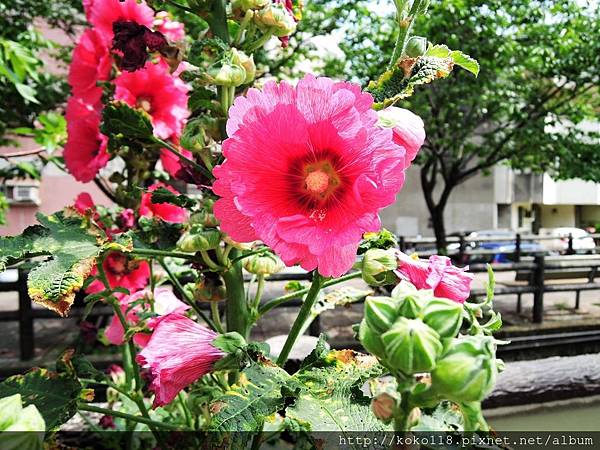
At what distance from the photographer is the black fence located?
266 centimetres

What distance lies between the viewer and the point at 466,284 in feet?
1.22

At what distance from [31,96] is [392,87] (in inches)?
45.2

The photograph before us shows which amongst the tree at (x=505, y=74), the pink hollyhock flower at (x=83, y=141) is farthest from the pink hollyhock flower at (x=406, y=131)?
the tree at (x=505, y=74)

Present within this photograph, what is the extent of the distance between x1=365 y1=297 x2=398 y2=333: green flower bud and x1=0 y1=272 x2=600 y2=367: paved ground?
2.81 metres

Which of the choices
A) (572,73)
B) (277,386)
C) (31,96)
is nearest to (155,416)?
(277,386)

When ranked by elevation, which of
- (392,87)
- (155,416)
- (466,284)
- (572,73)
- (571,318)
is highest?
(572,73)

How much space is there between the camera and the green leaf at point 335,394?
322mm

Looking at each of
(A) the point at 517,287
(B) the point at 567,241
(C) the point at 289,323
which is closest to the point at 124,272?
(C) the point at 289,323

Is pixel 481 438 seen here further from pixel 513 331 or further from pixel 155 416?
pixel 513 331

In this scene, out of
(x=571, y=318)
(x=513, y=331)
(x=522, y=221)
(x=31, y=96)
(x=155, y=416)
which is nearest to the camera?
(x=155, y=416)

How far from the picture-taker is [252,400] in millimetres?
Answer: 354

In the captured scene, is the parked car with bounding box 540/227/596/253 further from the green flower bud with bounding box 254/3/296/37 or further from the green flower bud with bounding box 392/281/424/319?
the green flower bud with bounding box 392/281/424/319

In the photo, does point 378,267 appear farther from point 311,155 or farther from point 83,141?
point 83,141

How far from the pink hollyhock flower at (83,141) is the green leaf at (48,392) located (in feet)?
1.03
